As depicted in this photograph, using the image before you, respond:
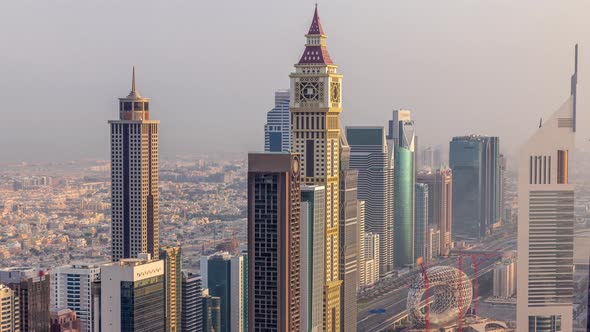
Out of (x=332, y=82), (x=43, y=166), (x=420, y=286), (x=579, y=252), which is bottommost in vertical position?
(x=420, y=286)

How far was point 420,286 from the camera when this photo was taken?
21062mm

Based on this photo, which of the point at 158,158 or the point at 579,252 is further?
the point at 158,158

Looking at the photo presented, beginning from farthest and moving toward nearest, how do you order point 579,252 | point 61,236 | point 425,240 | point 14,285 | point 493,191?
point 425,240 < point 493,191 < point 61,236 < point 14,285 < point 579,252

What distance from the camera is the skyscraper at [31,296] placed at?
1453 cm

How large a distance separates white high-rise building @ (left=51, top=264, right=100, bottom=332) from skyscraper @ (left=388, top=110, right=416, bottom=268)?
8847 mm

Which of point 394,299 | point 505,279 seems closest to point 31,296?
point 505,279

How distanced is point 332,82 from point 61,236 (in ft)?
17.5

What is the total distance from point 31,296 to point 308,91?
16.1 feet

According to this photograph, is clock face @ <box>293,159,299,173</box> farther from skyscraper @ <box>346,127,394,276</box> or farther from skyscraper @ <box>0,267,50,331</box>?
skyscraper @ <box>346,127,394,276</box>

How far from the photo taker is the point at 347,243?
60.6ft

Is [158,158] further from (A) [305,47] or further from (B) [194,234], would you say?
(A) [305,47]

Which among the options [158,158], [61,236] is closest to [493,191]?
[158,158]

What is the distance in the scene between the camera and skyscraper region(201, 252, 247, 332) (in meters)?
16.8

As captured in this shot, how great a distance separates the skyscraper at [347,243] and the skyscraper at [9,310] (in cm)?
497
